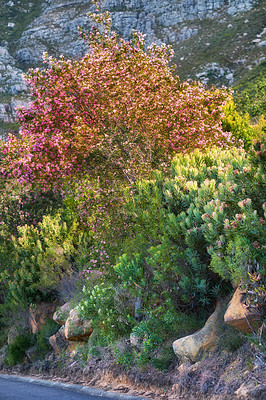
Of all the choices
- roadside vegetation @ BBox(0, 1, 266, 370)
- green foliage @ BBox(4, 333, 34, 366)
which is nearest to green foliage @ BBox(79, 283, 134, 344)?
roadside vegetation @ BBox(0, 1, 266, 370)

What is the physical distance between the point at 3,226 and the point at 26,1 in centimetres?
10858

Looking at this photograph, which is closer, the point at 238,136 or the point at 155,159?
the point at 155,159

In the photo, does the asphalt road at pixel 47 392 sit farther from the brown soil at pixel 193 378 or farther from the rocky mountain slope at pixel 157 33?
the rocky mountain slope at pixel 157 33

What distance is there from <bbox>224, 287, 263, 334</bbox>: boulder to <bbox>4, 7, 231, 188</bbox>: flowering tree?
5.14 metres

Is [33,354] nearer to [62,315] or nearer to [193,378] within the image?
[62,315]

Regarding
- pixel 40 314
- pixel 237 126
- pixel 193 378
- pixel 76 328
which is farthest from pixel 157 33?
pixel 193 378

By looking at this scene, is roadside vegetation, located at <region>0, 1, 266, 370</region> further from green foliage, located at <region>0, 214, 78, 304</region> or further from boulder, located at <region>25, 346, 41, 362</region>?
boulder, located at <region>25, 346, 41, 362</region>

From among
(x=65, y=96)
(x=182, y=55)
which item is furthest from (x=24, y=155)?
(x=182, y=55)

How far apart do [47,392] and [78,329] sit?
193 cm

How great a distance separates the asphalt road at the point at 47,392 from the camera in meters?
7.56

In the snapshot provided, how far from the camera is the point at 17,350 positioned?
13.0m

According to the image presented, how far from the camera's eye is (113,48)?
39.3ft

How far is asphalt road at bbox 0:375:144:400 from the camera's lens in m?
7.56

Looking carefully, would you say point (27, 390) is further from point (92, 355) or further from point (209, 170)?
point (209, 170)
